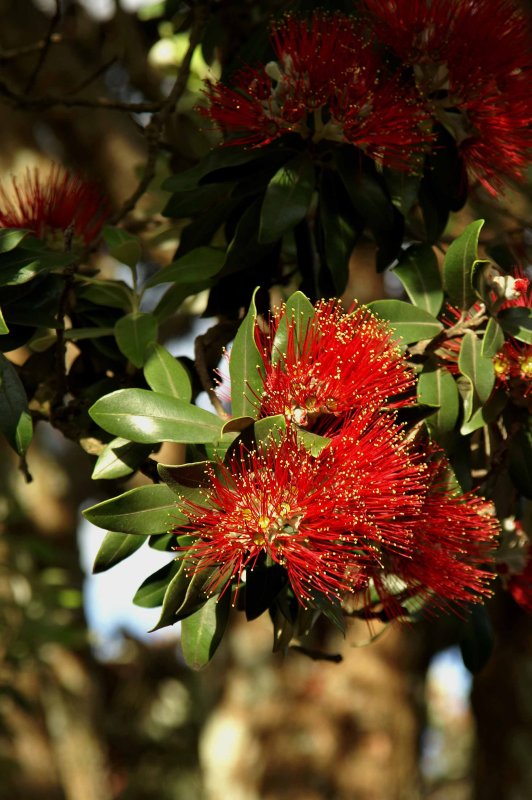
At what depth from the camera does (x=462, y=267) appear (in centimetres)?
135

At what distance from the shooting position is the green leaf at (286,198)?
1408 mm

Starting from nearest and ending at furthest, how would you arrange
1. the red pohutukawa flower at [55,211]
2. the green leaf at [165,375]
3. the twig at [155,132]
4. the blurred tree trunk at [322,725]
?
the green leaf at [165,375] < the red pohutukawa flower at [55,211] < the twig at [155,132] < the blurred tree trunk at [322,725]

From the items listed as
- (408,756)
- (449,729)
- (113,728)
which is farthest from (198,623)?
(449,729)

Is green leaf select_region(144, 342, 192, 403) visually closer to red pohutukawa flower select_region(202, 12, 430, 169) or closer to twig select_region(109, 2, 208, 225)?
red pohutukawa flower select_region(202, 12, 430, 169)

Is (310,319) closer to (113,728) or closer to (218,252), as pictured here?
(218,252)

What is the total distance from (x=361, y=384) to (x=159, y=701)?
221 inches

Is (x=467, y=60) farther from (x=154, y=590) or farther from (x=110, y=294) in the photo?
(x=154, y=590)

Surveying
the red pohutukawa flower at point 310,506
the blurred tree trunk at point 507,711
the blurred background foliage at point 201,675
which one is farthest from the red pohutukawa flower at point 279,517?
the blurred tree trunk at point 507,711

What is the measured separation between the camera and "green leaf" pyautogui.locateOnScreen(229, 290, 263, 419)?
47.7 inches

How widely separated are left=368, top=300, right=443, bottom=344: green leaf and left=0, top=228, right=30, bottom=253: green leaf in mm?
472

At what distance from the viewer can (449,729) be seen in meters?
8.72

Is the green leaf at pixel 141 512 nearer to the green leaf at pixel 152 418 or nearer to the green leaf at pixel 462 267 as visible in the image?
the green leaf at pixel 152 418

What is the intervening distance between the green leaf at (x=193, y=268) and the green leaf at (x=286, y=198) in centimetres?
11

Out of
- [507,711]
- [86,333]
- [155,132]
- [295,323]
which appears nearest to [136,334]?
[86,333]
